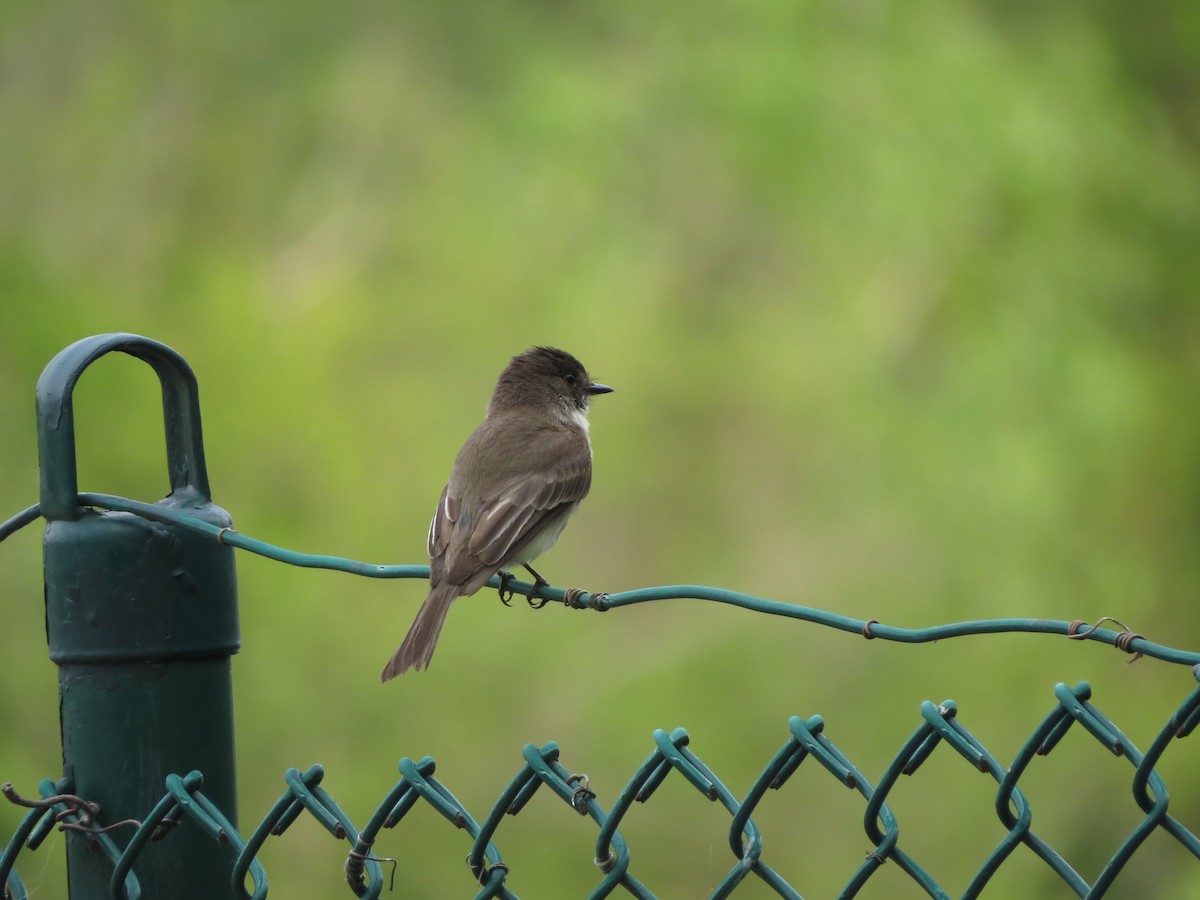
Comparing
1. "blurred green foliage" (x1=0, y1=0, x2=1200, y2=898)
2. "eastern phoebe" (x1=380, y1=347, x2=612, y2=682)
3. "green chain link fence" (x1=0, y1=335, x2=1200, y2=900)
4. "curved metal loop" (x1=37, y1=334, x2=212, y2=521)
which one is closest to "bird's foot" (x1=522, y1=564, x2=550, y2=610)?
"eastern phoebe" (x1=380, y1=347, x2=612, y2=682)

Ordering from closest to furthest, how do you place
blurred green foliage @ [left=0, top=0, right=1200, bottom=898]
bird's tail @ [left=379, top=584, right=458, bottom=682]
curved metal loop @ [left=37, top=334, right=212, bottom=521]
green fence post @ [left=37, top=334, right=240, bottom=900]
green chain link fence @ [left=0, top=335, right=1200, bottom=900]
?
green chain link fence @ [left=0, top=335, right=1200, bottom=900] < green fence post @ [left=37, top=334, right=240, bottom=900] < curved metal loop @ [left=37, top=334, right=212, bottom=521] < bird's tail @ [left=379, top=584, right=458, bottom=682] < blurred green foliage @ [left=0, top=0, right=1200, bottom=898]

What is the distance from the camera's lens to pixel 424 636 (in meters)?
3.88

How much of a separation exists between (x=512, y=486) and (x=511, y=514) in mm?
235

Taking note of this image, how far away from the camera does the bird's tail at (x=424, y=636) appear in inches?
147

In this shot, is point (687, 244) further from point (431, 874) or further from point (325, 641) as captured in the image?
point (431, 874)

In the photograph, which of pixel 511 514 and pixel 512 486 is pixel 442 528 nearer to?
pixel 511 514

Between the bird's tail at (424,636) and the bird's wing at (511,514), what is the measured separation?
0.40 feet

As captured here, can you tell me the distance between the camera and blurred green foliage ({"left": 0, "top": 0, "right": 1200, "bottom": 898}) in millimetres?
7992

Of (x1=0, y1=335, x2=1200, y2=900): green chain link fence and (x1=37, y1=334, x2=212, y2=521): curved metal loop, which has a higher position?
(x1=37, y1=334, x2=212, y2=521): curved metal loop

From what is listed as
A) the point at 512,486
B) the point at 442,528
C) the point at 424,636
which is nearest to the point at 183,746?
the point at 424,636

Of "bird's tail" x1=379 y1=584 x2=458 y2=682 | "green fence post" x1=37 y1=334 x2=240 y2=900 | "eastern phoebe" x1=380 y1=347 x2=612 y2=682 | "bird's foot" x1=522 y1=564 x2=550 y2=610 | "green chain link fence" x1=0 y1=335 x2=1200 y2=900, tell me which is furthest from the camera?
"eastern phoebe" x1=380 y1=347 x2=612 y2=682

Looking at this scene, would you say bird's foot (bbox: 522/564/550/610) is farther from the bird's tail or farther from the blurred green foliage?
the blurred green foliage

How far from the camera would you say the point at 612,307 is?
362 inches

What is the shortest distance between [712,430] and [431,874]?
328cm
